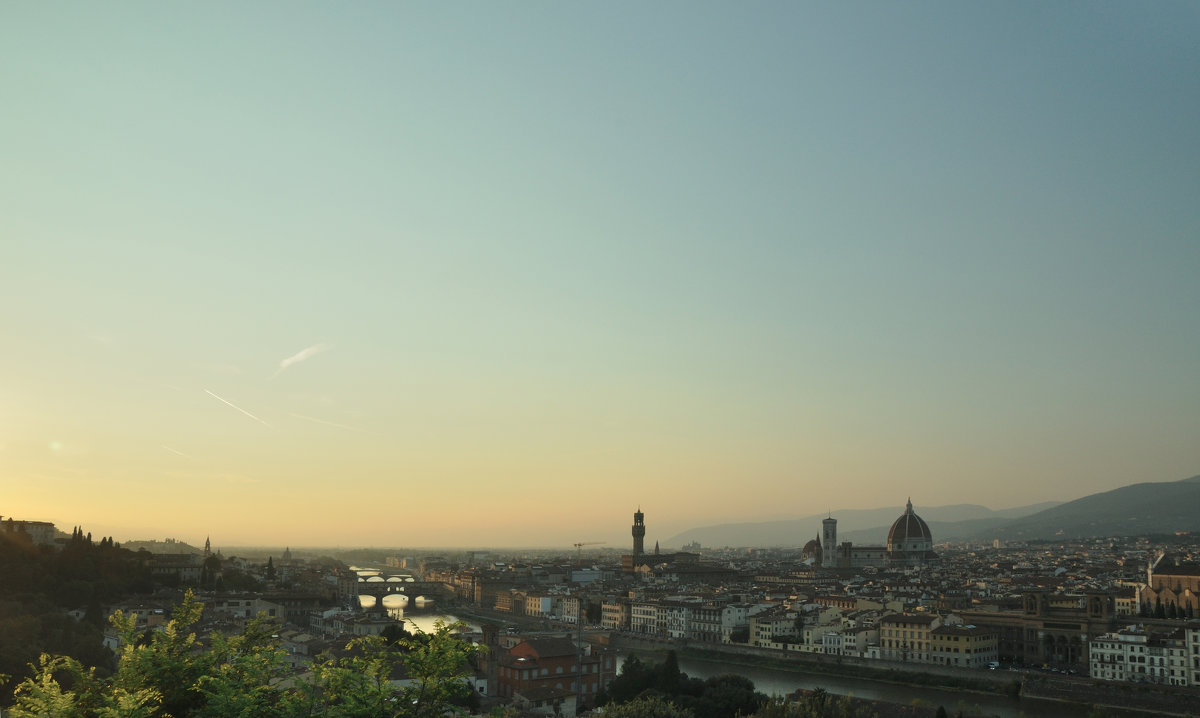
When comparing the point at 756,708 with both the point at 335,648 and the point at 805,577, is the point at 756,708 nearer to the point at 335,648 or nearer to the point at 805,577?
the point at 335,648

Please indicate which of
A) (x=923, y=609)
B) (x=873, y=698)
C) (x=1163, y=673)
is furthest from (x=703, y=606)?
(x=1163, y=673)

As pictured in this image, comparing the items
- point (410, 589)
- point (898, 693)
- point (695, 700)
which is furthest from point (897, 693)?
point (410, 589)

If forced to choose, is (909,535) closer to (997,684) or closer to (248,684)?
(997,684)

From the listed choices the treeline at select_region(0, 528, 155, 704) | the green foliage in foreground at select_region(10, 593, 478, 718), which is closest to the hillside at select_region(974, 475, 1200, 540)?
the treeline at select_region(0, 528, 155, 704)

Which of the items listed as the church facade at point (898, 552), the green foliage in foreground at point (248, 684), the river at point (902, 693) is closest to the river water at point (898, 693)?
the river at point (902, 693)

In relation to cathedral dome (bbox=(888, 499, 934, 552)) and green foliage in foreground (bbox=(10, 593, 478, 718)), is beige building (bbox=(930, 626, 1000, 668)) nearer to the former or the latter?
green foliage in foreground (bbox=(10, 593, 478, 718))
